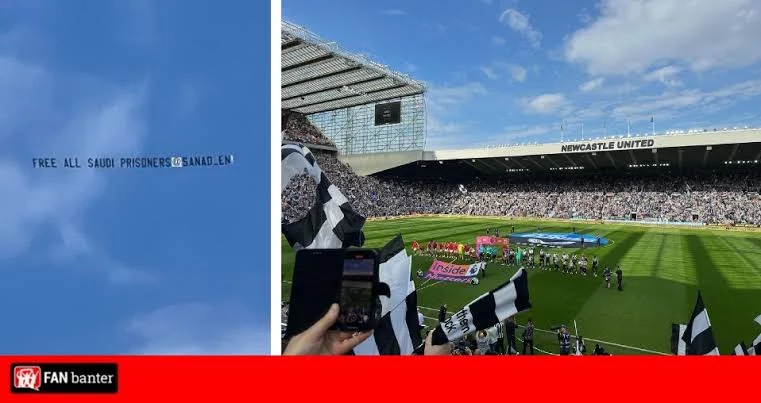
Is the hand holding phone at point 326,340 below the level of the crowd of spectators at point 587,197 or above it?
below

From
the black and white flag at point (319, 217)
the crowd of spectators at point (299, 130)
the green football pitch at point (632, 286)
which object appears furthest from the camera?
the green football pitch at point (632, 286)

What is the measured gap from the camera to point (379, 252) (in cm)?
433

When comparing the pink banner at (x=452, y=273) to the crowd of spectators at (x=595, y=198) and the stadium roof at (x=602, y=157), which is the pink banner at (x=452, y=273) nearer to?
the crowd of spectators at (x=595, y=198)

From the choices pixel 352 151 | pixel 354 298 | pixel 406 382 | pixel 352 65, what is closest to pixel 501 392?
pixel 406 382

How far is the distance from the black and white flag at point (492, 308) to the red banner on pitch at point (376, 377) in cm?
28

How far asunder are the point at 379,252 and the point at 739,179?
11431 mm

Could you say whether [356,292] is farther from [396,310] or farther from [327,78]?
[327,78]

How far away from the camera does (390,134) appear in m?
8.22

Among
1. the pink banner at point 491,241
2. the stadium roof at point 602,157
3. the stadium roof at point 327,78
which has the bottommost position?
the pink banner at point 491,241

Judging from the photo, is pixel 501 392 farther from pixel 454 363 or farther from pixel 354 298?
pixel 354 298

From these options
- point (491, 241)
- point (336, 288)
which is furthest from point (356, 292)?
point (491, 241)

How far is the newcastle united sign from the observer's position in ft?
25.3

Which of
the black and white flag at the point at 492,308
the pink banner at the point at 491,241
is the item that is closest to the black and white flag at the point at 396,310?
the black and white flag at the point at 492,308

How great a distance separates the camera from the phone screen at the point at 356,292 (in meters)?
3.88
